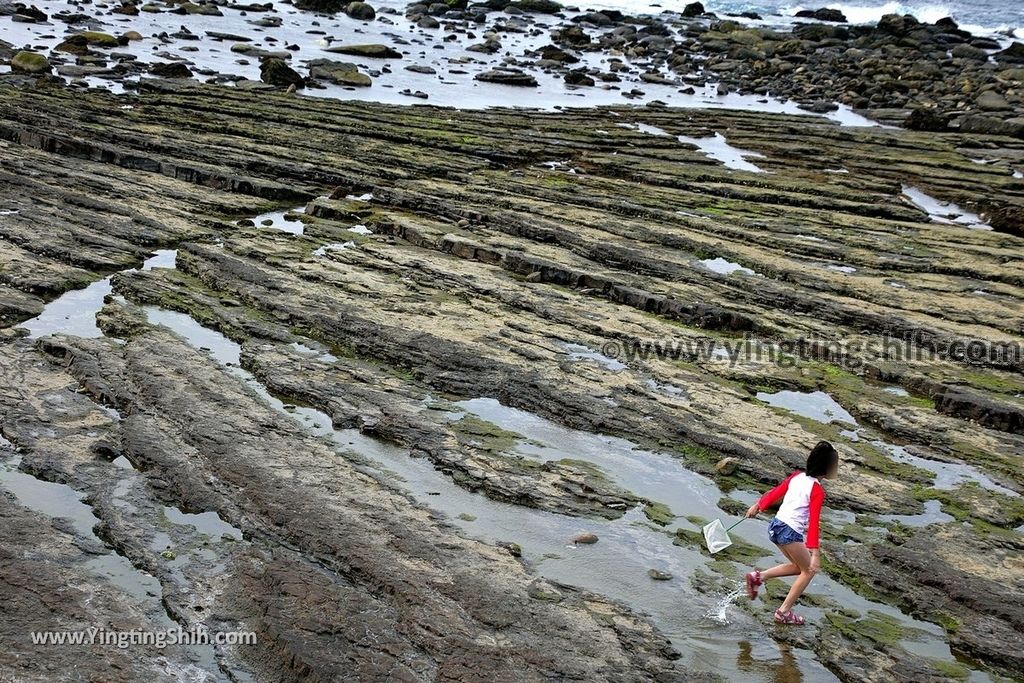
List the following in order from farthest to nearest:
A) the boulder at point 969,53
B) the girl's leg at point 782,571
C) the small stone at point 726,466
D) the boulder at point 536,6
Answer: the boulder at point 536,6 → the boulder at point 969,53 → the small stone at point 726,466 → the girl's leg at point 782,571

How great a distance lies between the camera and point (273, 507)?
37.5ft

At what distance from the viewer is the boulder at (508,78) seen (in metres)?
49.5

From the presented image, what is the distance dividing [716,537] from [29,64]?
36.8m

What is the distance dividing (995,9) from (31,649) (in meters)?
91.4

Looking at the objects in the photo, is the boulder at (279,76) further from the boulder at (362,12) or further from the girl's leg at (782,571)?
the girl's leg at (782,571)

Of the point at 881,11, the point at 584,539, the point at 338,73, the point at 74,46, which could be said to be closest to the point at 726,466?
the point at 584,539

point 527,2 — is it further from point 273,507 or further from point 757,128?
point 273,507

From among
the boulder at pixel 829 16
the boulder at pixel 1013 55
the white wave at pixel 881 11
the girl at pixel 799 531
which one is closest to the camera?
the girl at pixel 799 531

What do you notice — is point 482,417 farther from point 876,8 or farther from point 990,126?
point 876,8

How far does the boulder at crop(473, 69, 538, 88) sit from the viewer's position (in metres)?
49.5

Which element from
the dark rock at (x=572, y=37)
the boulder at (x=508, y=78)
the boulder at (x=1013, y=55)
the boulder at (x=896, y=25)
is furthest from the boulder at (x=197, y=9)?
the boulder at (x=1013, y=55)

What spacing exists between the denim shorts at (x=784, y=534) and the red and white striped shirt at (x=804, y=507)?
0.10ft

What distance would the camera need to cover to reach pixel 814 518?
10.3 meters

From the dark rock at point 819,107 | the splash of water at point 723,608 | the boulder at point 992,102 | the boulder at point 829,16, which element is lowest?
the splash of water at point 723,608
